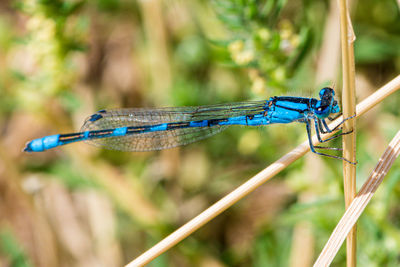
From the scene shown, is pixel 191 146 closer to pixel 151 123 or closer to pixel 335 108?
pixel 151 123

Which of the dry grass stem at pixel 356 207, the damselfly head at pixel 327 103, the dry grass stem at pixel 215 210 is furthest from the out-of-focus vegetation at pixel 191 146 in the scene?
the dry grass stem at pixel 215 210

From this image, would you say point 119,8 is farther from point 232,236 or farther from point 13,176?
point 232,236

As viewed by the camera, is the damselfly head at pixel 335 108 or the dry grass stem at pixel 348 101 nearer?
the dry grass stem at pixel 348 101

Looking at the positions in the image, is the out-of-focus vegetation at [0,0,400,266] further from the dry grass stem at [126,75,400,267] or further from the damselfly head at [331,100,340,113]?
the dry grass stem at [126,75,400,267]

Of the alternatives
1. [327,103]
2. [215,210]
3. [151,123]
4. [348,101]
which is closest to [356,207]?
[348,101]

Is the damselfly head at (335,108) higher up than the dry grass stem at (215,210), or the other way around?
the damselfly head at (335,108)

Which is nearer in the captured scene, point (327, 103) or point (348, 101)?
point (348, 101)

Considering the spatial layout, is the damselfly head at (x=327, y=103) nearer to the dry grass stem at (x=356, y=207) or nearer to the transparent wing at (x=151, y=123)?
the dry grass stem at (x=356, y=207)
